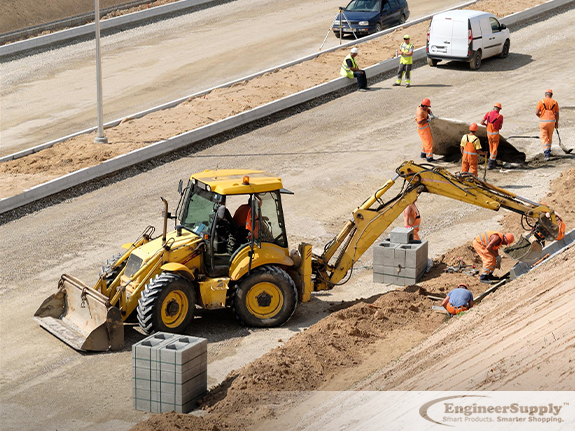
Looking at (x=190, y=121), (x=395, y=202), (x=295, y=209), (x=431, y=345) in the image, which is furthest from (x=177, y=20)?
(x=431, y=345)

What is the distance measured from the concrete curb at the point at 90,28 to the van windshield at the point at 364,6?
7.15m

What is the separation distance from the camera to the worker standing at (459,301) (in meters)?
13.3

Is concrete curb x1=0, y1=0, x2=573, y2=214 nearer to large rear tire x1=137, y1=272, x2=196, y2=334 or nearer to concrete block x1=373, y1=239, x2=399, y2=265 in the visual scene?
large rear tire x1=137, y1=272, x2=196, y2=334

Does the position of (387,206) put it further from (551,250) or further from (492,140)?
(492,140)

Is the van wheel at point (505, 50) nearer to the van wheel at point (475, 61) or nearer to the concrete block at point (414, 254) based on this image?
the van wheel at point (475, 61)

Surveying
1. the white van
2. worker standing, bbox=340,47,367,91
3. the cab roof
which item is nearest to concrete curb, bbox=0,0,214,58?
worker standing, bbox=340,47,367,91

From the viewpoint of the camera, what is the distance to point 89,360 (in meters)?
12.6

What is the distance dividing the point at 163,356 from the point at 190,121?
13.8m

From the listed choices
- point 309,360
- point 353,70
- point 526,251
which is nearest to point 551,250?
point 526,251

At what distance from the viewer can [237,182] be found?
1329cm

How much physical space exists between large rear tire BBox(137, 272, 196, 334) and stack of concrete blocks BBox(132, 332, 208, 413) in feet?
4.53

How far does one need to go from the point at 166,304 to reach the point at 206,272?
0.89 meters

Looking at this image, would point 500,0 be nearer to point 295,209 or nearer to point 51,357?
point 295,209

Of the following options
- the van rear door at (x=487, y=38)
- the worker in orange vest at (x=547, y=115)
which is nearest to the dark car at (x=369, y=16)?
the van rear door at (x=487, y=38)
